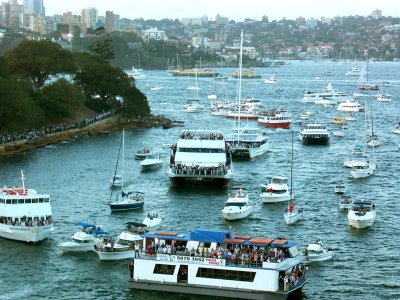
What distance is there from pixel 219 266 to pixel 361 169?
126 ft

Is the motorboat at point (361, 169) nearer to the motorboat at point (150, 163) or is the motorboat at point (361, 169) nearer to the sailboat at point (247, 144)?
the sailboat at point (247, 144)

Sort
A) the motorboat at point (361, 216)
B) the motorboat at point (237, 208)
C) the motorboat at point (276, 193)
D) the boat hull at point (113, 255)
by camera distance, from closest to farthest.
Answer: the boat hull at point (113, 255) < the motorboat at point (361, 216) < the motorboat at point (237, 208) < the motorboat at point (276, 193)

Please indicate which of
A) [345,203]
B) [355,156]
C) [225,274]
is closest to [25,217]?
[225,274]

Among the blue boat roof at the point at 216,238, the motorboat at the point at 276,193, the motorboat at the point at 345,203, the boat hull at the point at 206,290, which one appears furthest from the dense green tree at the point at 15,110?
the boat hull at the point at 206,290

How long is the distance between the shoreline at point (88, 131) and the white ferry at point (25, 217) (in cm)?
3292

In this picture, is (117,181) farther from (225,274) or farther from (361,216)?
(225,274)

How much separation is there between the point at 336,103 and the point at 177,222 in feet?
357

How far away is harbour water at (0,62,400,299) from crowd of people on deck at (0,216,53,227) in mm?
1174

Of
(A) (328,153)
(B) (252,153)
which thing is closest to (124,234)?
(B) (252,153)

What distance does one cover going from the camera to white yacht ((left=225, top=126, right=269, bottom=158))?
90.9 m

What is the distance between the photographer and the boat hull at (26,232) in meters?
53.1

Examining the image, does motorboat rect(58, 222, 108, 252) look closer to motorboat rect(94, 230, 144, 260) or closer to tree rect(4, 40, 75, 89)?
motorboat rect(94, 230, 144, 260)

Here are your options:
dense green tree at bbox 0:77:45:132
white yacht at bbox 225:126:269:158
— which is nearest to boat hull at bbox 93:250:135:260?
white yacht at bbox 225:126:269:158

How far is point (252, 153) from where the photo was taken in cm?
9100
